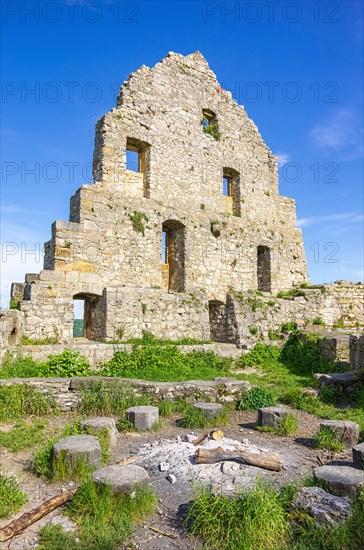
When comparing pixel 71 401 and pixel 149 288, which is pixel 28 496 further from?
pixel 149 288

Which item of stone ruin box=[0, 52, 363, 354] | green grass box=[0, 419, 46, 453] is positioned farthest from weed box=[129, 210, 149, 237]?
green grass box=[0, 419, 46, 453]

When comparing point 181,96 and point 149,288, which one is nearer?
point 149,288

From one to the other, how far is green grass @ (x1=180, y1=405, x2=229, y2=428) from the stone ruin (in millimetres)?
5083

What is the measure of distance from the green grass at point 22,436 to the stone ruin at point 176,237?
10.7ft

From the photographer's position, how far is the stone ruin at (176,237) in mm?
12398

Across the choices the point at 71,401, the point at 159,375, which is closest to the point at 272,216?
the point at 159,375

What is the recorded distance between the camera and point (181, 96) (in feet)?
54.6

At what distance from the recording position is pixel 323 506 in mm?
3912

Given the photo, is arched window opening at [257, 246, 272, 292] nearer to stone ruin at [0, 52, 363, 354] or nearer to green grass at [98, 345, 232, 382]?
stone ruin at [0, 52, 363, 354]

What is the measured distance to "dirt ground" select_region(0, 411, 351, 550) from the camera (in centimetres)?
391

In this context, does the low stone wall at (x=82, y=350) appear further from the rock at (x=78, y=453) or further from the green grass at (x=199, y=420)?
the rock at (x=78, y=453)

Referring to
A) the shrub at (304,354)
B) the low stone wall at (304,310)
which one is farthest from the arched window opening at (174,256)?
the shrub at (304,354)

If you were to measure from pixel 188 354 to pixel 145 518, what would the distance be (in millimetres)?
8564

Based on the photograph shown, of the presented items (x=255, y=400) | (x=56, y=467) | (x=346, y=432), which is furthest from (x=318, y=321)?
(x=56, y=467)
